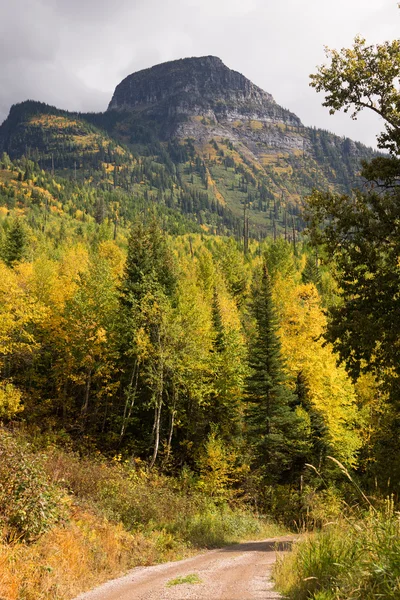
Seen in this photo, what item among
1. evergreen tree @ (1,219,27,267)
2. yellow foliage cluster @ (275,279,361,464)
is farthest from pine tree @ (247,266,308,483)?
evergreen tree @ (1,219,27,267)

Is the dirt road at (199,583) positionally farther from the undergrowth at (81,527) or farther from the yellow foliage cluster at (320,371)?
the yellow foliage cluster at (320,371)

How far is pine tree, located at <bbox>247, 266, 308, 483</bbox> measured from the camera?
28297mm

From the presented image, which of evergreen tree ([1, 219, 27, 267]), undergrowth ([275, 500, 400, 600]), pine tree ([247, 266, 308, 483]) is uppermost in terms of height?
evergreen tree ([1, 219, 27, 267])

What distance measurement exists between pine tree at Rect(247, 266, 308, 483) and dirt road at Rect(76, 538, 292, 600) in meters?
16.5

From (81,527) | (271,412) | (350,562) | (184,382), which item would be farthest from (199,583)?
(271,412)

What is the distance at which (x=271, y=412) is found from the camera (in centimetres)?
2905

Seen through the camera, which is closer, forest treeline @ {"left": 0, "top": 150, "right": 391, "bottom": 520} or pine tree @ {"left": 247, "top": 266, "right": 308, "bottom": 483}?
forest treeline @ {"left": 0, "top": 150, "right": 391, "bottom": 520}

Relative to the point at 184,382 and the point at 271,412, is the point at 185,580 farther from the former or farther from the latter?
the point at 271,412

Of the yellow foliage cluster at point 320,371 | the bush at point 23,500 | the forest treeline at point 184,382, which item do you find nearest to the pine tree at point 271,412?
the forest treeline at point 184,382

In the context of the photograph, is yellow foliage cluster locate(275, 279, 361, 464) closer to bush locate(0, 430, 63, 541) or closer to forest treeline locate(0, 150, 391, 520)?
forest treeline locate(0, 150, 391, 520)

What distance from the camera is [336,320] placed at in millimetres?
13523

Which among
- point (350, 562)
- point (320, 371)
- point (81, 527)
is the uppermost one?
point (350, 562)

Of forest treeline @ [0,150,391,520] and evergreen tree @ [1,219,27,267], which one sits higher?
evergreen tree @ [1,219,27,267]

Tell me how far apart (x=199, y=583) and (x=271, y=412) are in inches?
826
